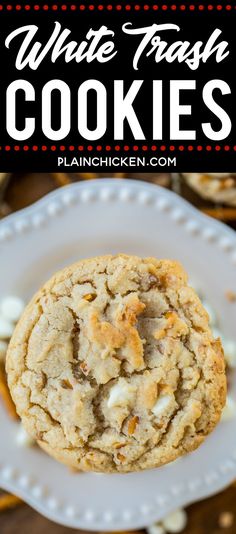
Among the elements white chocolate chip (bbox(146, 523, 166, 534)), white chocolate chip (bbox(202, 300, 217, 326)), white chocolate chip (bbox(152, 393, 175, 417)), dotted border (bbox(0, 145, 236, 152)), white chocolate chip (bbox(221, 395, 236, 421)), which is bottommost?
white chocolate chip (bbox(146, 523, 166, 534))

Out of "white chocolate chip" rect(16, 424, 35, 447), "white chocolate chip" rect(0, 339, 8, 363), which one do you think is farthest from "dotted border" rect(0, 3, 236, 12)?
"white chocolate chip" rect(16, 424, 35, 447)

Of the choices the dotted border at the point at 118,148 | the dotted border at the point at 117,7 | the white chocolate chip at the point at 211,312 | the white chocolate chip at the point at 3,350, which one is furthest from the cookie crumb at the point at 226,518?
the dotted border at the point at 117,7

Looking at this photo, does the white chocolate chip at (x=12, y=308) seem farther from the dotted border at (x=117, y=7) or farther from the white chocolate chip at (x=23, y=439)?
the dotted border at (x=117, y=7)

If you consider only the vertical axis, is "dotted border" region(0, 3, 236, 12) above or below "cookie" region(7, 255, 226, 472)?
above

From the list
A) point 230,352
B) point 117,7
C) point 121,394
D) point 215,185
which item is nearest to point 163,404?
point 121,394

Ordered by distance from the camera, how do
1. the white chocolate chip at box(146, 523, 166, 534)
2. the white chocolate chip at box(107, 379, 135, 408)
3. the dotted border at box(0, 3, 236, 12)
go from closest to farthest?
the white chocolate chip at box(107, 379, 135, 408)
the dotted border at box(0, 3, 236, 12)
the white chocolate chip at box(146, 523, 166, 534)

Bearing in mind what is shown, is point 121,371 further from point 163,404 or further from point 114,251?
point 114,251

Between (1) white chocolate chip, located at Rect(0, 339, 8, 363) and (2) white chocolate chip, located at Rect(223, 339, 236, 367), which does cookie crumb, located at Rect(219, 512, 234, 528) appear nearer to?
(2) white chocolate chip, located at Rect(223, 339, 236, 367)
